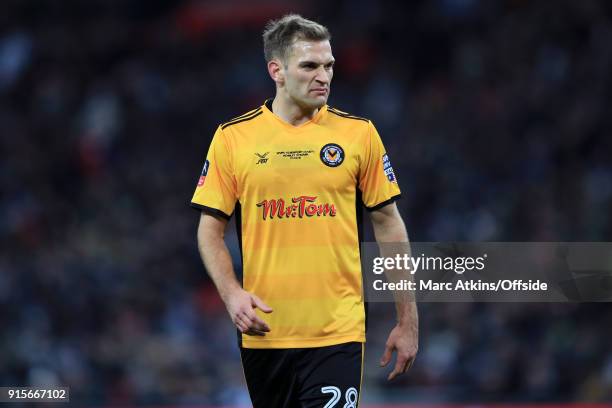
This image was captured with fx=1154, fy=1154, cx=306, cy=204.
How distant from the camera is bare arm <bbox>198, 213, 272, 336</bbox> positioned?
15.3 ft

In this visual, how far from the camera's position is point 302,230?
4.86 metres

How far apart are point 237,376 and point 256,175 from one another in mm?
5980

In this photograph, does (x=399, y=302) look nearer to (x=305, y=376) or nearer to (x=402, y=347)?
(x=402, y=347)

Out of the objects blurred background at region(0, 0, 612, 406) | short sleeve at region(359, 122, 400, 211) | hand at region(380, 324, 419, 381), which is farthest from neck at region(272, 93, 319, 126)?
blurred background at region(0, 0, 612, 406)

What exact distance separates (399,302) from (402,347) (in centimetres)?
20

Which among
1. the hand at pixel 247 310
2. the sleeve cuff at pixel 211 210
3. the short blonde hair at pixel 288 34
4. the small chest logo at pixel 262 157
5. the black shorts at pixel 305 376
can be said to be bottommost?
the black shorts at pixel 305 376

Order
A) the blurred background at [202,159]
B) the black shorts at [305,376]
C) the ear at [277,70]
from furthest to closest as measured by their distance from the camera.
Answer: the blurred background at [202,159] < the ear at [277,70] < the black shorts at [305,376]

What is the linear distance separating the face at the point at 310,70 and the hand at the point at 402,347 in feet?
3.38

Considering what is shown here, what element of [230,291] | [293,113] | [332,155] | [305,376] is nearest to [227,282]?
[230,291]

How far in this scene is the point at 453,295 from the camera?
5.90m

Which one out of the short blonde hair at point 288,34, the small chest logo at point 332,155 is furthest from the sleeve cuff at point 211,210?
the short blonde hair at point 288,34

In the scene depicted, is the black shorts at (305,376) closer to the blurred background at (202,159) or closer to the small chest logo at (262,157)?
the small chest logo at (262,157)

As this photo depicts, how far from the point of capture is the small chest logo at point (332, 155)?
16.1 ft

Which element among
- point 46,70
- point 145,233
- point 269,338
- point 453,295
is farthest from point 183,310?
point 269,338
